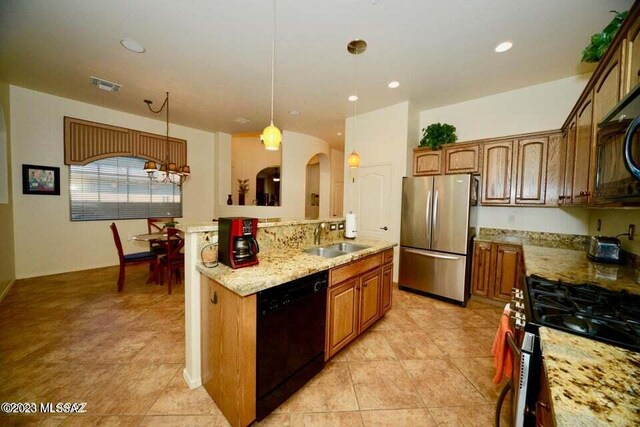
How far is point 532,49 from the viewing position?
7.80 ft

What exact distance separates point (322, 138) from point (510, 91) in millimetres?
3872

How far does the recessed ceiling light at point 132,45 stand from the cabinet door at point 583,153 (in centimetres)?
425

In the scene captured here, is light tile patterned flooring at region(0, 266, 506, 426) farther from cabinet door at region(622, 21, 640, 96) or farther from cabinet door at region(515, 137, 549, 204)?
cabinet door at region(622, 21, 640, 96)

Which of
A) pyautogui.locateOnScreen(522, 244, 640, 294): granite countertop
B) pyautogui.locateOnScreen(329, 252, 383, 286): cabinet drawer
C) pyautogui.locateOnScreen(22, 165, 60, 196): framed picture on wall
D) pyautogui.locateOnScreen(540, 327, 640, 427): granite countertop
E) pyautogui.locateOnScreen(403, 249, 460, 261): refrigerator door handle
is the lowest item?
pyautogui.locateOnScreen(403, 249, 460, 261): refrigerator door handle

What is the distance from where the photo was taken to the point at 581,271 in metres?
1.75

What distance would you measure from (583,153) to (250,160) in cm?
753

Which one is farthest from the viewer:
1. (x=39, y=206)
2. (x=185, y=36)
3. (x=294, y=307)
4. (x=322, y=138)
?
(x=322, y=138)

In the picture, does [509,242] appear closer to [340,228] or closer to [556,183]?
[556,183]

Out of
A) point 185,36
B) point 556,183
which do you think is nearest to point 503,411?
point 556,183

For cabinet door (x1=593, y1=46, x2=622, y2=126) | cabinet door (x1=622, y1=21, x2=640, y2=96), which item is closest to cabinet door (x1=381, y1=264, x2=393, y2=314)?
cabinet door (x1=593, y1=46, x2=622, y2=126)

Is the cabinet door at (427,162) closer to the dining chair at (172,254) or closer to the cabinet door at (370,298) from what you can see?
the cabinet door at (370,298)

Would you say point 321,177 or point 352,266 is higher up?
point 321,177

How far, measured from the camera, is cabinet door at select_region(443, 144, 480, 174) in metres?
3.32

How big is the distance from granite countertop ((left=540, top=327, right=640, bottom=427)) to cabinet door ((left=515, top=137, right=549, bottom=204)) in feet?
9.53
